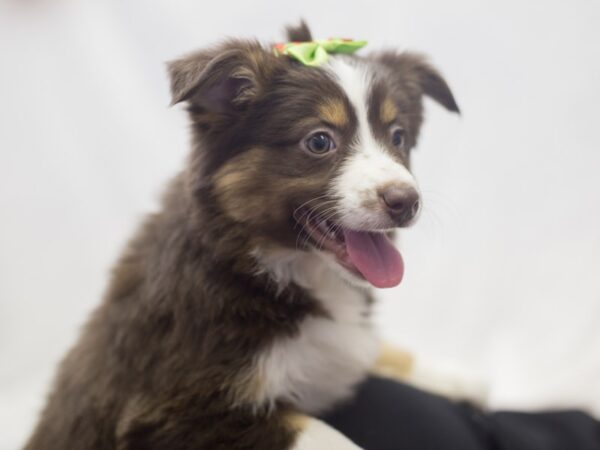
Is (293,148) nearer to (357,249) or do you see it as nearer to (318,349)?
(357,249)

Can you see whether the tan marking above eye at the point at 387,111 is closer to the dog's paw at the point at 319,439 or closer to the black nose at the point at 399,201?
the black nose at the point at 399,201

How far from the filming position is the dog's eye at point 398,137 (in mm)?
2855

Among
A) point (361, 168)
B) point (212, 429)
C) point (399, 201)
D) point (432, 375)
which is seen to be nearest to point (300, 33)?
point (361, 168)

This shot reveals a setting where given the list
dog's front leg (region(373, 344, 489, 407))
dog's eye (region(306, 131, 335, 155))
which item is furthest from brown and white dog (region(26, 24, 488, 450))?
dog's front leg (region(373, 344, 489, 407))

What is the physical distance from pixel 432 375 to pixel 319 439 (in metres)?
1.10

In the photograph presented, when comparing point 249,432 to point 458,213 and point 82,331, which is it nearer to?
point 82,331

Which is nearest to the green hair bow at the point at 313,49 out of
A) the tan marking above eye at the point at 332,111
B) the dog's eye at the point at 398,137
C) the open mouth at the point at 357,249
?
the tan marking above eye at the point at 332,111

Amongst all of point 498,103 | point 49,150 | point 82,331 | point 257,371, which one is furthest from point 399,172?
point 49,150

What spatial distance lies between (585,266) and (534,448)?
1.46 m

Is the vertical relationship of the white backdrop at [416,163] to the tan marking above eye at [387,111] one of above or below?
below

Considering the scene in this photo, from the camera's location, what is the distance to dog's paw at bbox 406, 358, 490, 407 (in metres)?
3.30

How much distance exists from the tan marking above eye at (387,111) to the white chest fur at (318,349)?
2.05 ft

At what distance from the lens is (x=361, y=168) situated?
2.56m

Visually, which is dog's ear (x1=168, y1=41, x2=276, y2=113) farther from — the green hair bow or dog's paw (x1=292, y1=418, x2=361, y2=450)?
dog's paw (x1=292, y1=418, x2=361, y2=450)
